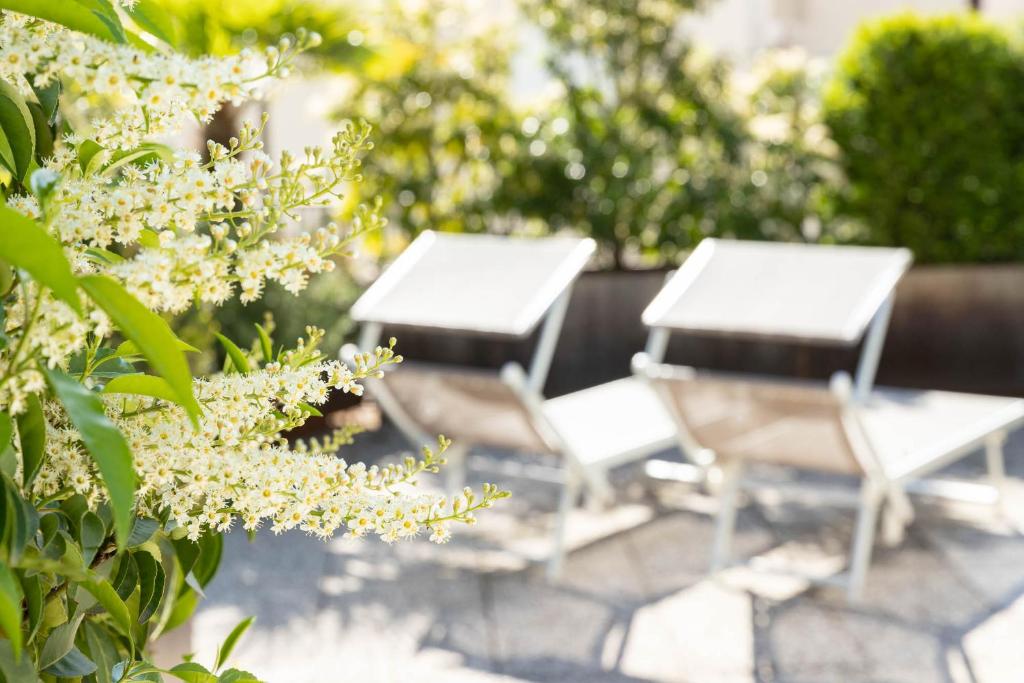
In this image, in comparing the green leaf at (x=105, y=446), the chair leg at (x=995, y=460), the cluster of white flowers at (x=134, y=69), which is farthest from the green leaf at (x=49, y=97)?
the chair leg at (x=995, y=460)

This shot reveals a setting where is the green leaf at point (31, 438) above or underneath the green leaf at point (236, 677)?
above

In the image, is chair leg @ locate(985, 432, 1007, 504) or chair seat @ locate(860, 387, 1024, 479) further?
chair leg @ locate(985, 432, 1007, 504)

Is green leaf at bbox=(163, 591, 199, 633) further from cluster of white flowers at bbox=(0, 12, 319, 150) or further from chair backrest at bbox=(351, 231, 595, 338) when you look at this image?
chair backrest at bbox=(351, 231, 595, 338)

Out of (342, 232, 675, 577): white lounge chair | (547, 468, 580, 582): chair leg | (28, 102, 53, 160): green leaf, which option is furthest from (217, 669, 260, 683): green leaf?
(547, 468, 580, 582): chair leg

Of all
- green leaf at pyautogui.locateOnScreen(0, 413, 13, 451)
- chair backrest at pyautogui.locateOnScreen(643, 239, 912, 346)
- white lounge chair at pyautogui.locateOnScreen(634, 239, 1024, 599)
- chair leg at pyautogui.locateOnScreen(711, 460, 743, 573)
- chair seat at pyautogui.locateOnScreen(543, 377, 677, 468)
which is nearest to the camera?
green leaf at pyautogui.locateOnScreen(0, 413, 13, 451)

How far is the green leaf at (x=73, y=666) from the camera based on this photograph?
111 cm

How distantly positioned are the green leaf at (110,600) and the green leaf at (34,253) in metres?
0.38

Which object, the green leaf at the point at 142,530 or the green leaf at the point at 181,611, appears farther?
the green leaf at the point at 181,611

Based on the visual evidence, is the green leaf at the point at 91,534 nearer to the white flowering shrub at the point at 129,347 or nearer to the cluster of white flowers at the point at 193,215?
the white flowering shrub at the point at 129,347

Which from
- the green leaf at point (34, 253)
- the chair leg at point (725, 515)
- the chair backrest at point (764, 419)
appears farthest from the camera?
the chair leg at point (725, 515)

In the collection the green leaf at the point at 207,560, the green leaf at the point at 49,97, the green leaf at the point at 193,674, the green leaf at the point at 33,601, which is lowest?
the green leaf at the point at 193,674

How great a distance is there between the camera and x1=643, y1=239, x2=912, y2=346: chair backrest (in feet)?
12.2

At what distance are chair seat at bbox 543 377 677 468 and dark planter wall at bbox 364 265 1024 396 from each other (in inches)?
53.5

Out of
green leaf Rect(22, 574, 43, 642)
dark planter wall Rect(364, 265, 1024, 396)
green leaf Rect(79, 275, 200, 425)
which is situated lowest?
dark planter wall Rect(364, 265, 1024, 396)
